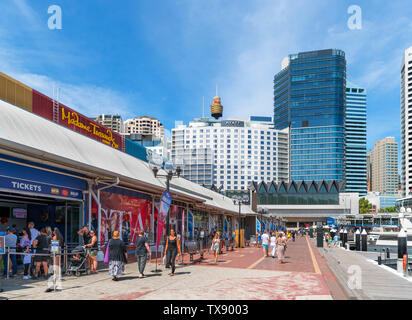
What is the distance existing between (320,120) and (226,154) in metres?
48.4

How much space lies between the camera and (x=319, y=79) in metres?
194

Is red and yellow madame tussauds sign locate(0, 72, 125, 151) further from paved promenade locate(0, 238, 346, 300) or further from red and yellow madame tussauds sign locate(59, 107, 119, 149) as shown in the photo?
paved promenade locate(0, 238, 346, 300)

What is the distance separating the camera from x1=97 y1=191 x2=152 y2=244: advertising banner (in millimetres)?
18719

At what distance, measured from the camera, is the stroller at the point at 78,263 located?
540 inches

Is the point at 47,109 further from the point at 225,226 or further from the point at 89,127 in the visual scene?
the point at 225,226

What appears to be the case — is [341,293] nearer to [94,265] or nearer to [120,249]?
[120,249]

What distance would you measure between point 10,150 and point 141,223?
38.8ft

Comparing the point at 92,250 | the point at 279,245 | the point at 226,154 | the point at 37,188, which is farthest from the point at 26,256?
the point at 226,154

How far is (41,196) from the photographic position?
16.2 metres

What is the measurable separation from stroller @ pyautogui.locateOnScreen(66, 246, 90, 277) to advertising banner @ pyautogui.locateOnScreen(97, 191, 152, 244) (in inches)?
148

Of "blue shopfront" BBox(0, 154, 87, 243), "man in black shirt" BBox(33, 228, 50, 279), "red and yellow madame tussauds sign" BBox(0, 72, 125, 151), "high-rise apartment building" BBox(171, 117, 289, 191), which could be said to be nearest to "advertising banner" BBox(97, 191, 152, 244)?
"blue shopfront" BBox(0, 154, 87, 243)

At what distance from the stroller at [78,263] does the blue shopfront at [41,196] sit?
2537mm
